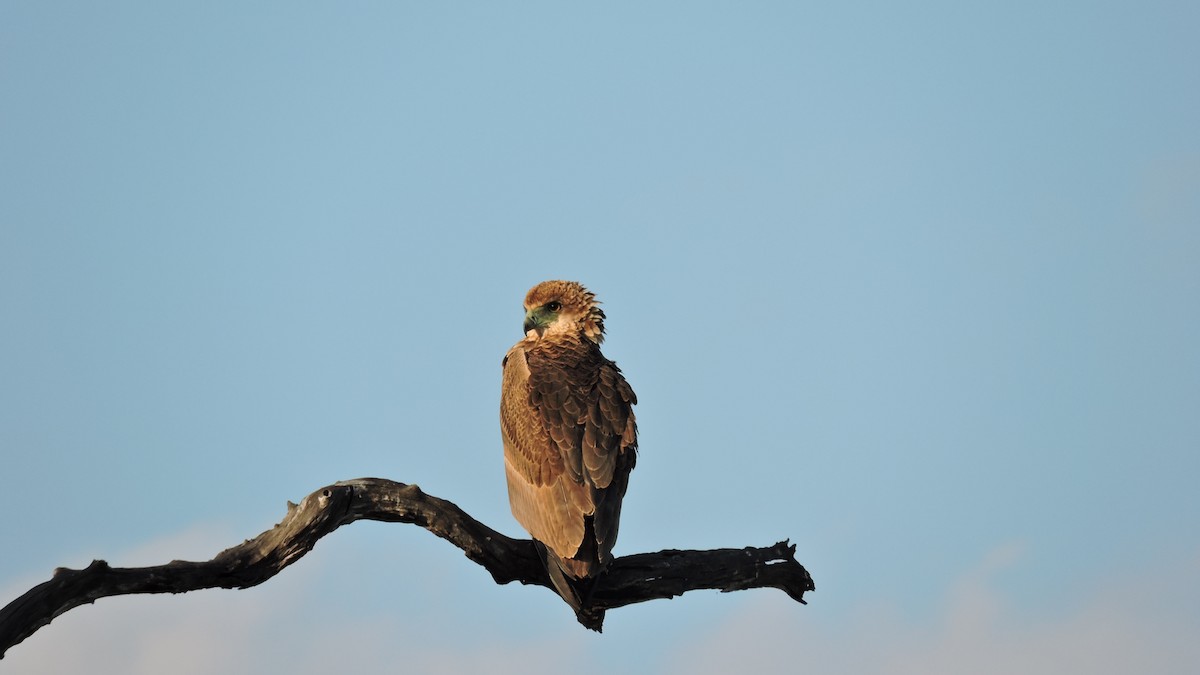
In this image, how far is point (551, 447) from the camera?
37.4ft

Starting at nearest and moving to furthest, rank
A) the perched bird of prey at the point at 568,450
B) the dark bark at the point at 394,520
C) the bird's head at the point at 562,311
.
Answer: the dark bark at the point at 394,520 < the perched bird of prey at the point at 568,450 < the bird's head at the point at 562,311

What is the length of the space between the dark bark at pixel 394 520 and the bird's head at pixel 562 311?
118 inches

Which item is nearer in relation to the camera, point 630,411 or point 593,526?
point 593,526

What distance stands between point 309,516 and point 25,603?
2.07 m

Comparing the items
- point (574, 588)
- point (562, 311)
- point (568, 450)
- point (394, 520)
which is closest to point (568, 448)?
point (568, 450)

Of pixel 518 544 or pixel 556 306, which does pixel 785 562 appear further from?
pixel 556 306

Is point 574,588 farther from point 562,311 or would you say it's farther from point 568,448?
point 562,311

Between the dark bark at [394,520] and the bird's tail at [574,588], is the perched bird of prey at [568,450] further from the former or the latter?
the dark bark at [394,520]

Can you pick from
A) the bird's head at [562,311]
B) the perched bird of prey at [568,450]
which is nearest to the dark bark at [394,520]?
the perched bird of prey at [568,450]

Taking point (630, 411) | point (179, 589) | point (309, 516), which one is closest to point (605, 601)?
point (630, 411)

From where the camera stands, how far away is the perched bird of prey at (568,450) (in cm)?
1081

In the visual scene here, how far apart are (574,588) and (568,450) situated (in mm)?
1236

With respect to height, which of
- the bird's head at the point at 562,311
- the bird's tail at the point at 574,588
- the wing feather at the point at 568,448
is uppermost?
the bird's head at the point at 562,311

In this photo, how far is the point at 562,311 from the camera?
13.6 m
